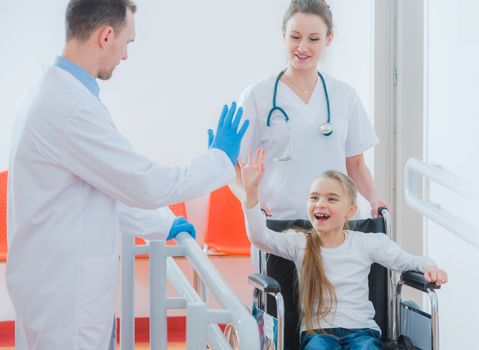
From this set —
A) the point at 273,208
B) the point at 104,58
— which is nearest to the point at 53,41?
the point at 273,208

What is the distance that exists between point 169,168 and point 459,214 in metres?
1.29

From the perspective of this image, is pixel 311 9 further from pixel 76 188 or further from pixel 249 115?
pixel 76 188

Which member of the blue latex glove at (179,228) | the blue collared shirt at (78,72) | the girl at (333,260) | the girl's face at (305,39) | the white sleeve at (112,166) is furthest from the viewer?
the girl's face at (305,39)

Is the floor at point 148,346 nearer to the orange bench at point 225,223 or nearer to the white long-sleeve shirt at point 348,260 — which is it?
the orange bench at point 225,223

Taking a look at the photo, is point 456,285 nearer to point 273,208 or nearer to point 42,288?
point 273,208

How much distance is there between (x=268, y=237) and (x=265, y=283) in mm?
210

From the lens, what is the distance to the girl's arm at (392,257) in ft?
8.21

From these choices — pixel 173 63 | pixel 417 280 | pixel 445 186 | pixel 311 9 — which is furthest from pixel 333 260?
pixel 173 63

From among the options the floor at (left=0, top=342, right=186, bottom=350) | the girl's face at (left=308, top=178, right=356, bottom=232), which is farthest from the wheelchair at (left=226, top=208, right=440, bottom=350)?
the floor at (left=0, top=342, right=186, bottom=350)

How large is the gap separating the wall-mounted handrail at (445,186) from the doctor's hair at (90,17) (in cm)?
110

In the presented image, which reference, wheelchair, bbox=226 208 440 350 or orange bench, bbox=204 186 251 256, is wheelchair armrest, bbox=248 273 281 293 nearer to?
wheelchair, bbox=226 208 440 350

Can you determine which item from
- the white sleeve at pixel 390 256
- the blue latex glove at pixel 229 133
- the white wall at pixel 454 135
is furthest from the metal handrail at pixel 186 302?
the white wall at pixel 454 135

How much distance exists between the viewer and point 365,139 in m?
2.93

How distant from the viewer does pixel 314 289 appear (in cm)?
249
